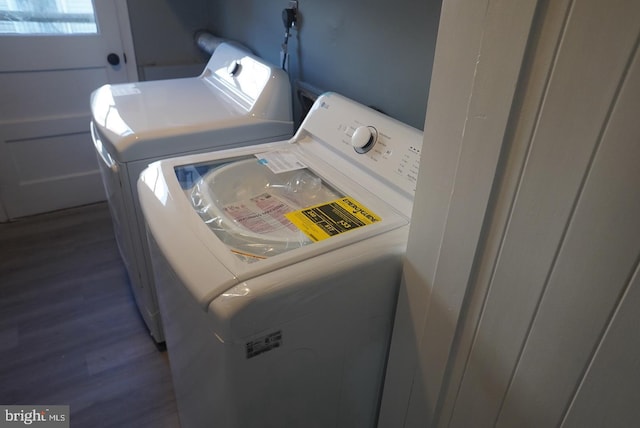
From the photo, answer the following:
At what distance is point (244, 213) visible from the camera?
1.08m

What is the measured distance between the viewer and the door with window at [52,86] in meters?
2.31


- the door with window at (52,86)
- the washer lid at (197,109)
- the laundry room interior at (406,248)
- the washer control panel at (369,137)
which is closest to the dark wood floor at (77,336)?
the laundry room interior at (406,248)

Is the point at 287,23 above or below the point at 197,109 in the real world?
above

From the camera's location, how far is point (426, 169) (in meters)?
0.80

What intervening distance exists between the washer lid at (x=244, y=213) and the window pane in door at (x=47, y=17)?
1802 millimetres

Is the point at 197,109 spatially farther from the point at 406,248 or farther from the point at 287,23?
the point at 406,248

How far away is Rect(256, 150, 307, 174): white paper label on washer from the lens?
124 cm

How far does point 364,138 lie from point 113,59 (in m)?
2.06

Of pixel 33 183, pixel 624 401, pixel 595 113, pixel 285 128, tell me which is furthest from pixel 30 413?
pixel 595 113

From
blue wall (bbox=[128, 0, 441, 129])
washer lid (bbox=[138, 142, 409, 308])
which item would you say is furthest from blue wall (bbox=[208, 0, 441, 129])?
washer lid (bbox=[138, 142, 409, 308])

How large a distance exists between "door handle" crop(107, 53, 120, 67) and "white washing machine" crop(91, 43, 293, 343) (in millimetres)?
813

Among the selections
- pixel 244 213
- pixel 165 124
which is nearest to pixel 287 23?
pixel 165 124

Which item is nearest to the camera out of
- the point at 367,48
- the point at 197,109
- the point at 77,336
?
the point at 367,48

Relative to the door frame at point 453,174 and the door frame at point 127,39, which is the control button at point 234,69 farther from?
the door frame at point 453,174
